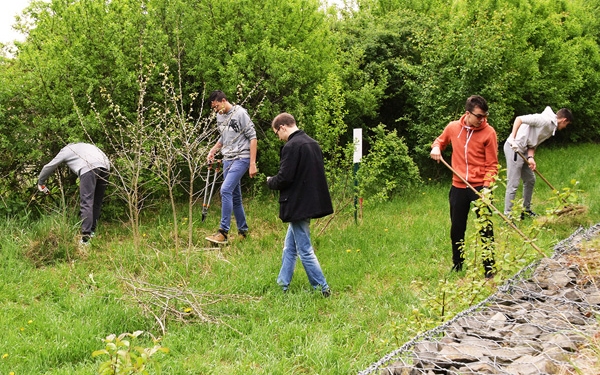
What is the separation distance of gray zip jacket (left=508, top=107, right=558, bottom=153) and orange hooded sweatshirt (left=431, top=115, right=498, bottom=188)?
7.41 feet

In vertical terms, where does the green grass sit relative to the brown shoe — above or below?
below

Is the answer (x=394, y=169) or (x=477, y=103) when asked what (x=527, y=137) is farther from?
(x=477, y=103)

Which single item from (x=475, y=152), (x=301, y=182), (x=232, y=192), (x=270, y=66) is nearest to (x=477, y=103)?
(x=475, y=152)

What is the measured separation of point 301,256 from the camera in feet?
16.3

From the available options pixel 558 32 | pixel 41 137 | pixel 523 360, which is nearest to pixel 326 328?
pixel 523 360

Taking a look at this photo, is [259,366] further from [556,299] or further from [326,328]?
[556,299]

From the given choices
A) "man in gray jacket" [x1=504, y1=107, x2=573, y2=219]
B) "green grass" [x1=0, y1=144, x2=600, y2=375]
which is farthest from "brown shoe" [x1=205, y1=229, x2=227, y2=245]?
"man in gray jacket" [x1=504, y1=107, x2=573, y2=219]

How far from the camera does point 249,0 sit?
838 centimetres

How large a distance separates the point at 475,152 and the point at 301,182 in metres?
1.79

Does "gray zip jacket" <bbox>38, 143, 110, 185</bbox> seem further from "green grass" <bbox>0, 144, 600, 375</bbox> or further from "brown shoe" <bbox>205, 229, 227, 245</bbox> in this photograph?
"brown shoe" <bbox>205, 229, 227, 245</bbox>

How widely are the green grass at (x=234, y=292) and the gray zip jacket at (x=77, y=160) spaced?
651 mm

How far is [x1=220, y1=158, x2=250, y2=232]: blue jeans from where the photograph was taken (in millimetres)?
6508

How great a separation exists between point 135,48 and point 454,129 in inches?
183

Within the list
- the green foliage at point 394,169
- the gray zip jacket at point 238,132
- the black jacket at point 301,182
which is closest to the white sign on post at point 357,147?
the green foliage at point 394,169
